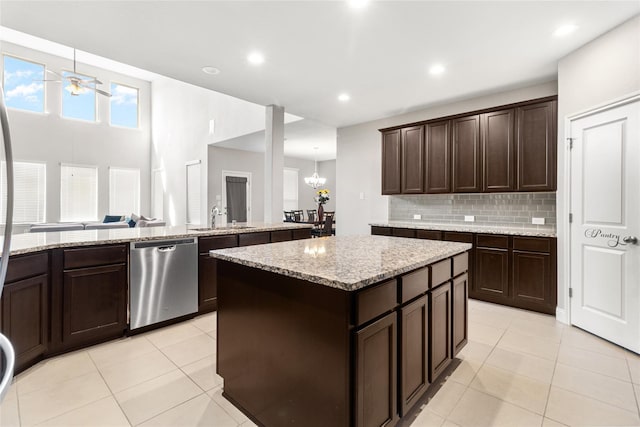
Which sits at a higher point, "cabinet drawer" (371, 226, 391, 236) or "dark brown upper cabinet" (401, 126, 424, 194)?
"dark brown upper cabinet" (401, 126, 424, 194)

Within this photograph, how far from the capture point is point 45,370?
223 cm

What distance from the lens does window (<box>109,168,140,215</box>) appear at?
Answer: 30.8ft

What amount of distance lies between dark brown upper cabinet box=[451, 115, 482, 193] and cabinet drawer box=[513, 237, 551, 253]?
835 millimetres

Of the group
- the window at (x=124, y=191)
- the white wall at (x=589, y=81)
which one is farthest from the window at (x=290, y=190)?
the white wall at (x=589, y=81)

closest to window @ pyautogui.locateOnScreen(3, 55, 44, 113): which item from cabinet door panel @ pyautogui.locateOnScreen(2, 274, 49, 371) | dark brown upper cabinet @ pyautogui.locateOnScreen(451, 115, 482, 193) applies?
cabinet door panel @ pyautogui.locateOnScreen(2, 274, 49, 371)

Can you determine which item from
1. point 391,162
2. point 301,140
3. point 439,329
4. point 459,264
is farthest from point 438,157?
point 301,140

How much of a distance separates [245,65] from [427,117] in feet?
9.35

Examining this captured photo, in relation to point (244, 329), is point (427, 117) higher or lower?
higher

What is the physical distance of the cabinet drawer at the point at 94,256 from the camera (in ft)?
8.01

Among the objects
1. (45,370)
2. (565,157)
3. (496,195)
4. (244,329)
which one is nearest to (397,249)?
(244,329)

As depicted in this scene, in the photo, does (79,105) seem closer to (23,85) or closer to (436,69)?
(23,85)

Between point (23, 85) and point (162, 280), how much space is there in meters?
8.60

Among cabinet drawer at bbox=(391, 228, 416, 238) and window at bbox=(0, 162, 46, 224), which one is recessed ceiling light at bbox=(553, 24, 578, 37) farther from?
window at bbox=(0, 162, 46, 224)

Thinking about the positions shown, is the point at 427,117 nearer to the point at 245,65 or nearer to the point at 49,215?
the point at 245,65
